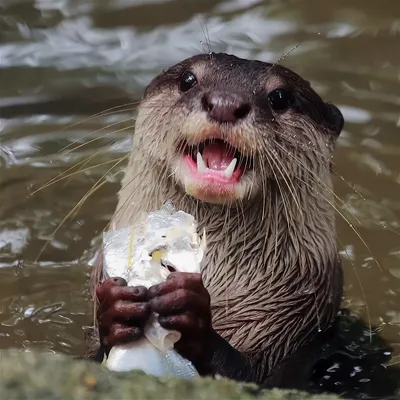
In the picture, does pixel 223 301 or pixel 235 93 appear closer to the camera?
pixel 235 93

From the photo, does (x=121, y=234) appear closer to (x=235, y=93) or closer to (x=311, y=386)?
(x=235, y=93)

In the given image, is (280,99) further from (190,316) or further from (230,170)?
(190,316)

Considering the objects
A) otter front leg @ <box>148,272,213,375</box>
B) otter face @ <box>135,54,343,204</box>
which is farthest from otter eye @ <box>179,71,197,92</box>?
otter front leg @ <box>148,272,213,375</box>

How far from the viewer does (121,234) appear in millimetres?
2537

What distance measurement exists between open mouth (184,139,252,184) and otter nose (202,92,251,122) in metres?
0.08

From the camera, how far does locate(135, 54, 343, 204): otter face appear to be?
254 cm

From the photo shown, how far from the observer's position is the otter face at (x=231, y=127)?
2.54 meters

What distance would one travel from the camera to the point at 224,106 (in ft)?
8.20

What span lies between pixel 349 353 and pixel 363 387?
0.63 feet

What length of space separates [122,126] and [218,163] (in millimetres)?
2228

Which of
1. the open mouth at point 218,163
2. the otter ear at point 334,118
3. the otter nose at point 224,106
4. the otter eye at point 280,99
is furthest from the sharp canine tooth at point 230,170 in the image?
the otter ear at point 334,118

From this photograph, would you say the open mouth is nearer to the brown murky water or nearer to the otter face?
the otter face

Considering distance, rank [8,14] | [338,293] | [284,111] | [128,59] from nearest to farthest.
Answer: [284,111]
[338,293]
[128,59]
[8,14]

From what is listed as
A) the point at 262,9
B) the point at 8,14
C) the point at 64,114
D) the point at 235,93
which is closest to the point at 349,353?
the point at 235,93
